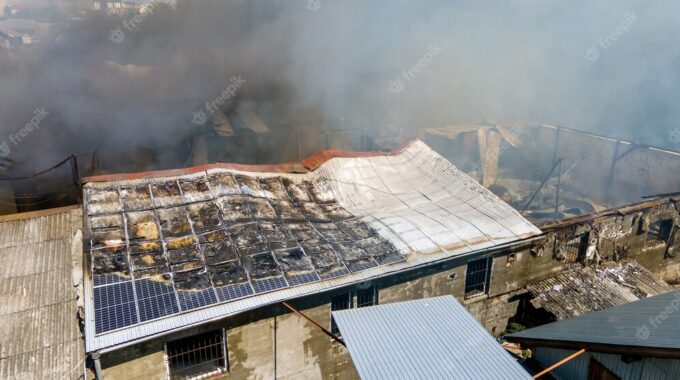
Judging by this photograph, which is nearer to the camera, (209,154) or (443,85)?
(209,154)

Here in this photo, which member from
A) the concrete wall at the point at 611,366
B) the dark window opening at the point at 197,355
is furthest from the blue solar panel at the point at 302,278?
the concrete wall at the point at 611,366

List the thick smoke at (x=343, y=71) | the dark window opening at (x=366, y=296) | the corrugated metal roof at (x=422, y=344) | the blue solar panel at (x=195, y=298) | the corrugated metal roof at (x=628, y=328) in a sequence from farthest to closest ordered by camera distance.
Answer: the thick smoke at (x=343, y=71)
the dark window opening at (x=366, y=296)
the blue solar panel at (x=195, y=298)
the corrugated metal roof at (x=628, y=328)
the corrugated metal roof at (x=422, y=344)

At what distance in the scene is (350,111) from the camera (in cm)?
2094

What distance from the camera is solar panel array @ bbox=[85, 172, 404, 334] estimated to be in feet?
23.9

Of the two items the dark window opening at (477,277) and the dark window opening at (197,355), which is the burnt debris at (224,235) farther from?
the dark window opening at (477,277)

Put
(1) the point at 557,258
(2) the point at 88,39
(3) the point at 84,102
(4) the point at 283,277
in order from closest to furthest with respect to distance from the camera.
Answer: (4) the point at 283,277, (1) the point at 557,258, (3) the point at 84,102, (2) the point at 88,39

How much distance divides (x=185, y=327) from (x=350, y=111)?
15403 mm

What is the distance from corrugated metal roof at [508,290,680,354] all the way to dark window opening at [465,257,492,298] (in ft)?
9.98

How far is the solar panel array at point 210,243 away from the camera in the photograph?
729cm

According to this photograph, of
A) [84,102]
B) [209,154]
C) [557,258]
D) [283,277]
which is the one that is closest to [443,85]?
[209,154]

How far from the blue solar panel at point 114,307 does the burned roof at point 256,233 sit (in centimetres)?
1

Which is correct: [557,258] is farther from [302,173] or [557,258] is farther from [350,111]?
[350,111]

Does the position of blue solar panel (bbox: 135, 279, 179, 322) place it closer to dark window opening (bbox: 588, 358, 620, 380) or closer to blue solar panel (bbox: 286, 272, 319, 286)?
blue solar panel (bbox: 286, 272, 319, 286)

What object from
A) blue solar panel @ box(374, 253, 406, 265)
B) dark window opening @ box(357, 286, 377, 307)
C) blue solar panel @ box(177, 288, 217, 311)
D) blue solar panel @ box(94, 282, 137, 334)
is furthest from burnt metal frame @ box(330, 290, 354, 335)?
blue solar panel @ box(94, 282, 137, 334)
